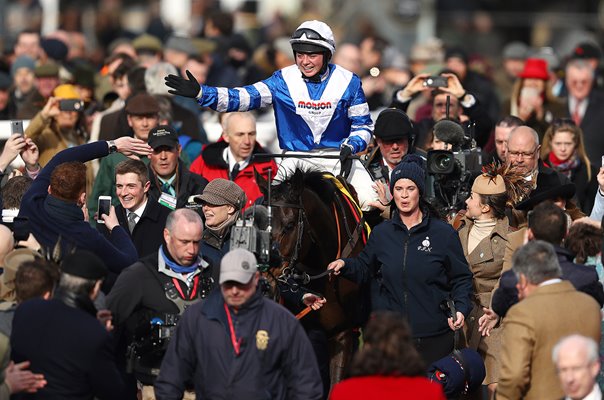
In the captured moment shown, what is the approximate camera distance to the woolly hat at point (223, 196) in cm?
1070

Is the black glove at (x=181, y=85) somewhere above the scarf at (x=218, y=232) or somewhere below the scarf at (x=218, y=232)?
above

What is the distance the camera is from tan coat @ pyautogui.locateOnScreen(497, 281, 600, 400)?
880 cm

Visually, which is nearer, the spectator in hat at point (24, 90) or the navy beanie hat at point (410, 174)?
the navy beanie hat at point (410, 174)

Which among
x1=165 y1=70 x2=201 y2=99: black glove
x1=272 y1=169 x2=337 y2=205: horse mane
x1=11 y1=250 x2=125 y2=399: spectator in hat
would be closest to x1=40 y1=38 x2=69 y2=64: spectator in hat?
x1=165 y1=70 x2=201 y2=99: black glove

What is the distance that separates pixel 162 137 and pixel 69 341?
3.73 m

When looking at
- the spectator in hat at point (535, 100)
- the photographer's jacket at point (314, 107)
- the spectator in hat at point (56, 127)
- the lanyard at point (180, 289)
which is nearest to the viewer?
the lanyard at point (180, 289)

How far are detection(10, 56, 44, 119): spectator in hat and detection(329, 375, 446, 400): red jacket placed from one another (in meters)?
8.61

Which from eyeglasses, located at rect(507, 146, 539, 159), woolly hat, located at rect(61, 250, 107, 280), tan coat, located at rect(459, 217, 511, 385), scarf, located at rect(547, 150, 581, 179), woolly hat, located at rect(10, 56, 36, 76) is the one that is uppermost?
woolly hat, located at rect(61, 250, 107, 280)

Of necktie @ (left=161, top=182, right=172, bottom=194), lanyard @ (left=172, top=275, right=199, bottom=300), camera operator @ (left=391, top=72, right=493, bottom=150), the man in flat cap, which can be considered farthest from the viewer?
camera operator @ (left=391, top=72, right=493, bottom=150)

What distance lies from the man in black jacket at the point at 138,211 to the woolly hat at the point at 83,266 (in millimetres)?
2415

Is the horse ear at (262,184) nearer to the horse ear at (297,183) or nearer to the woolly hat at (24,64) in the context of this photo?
the horse ear at (297,183)

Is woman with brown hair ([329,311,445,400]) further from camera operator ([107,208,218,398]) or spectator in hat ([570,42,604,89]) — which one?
spectator in hat ([570,42,604,89])

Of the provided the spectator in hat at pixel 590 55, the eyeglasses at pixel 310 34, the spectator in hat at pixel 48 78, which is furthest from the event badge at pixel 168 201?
Result: the spectator in hat at pixel 590 55

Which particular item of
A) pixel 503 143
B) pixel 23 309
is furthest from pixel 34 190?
pixel 503 143
